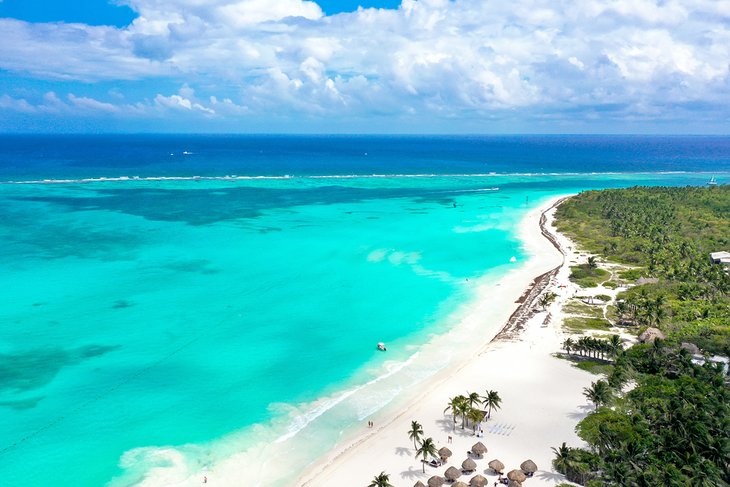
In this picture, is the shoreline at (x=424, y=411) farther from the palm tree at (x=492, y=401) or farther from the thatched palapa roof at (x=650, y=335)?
the thatched palapa roof at (x=650, y=335)

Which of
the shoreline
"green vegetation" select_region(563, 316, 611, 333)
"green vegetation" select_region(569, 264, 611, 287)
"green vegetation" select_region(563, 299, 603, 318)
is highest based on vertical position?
"green vegetation" select_region(569, 264, 611, 287)

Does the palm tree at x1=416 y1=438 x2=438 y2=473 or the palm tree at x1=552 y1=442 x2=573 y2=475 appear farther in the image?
the palm tree at x1=416 y1=438 x2=438 y2=473

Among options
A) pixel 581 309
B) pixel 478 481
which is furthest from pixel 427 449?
pixel 581 309

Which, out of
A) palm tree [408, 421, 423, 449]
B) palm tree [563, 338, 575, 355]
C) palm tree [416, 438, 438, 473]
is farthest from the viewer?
palm tree [563, 338, 575, 355]

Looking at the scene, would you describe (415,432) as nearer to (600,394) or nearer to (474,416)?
(474,416)

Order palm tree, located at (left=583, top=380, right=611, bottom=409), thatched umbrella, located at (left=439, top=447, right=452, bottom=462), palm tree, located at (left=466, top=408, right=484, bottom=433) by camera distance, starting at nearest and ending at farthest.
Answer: thatched umbrella, located at (left=439, top=447, right=452, bottom=462)
palm tree, located at (left=466, top=408, right=484, bottom=433)
palm tree, located at (left=583, top=380, right=611, bottom=409)

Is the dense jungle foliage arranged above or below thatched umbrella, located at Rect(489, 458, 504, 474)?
above

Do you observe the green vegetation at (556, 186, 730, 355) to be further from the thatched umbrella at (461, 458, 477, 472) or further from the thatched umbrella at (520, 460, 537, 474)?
the thatched umbrella at (461, 458, 477, 472)

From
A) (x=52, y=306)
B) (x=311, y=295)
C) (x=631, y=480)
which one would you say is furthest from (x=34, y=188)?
(x=631, y=480)

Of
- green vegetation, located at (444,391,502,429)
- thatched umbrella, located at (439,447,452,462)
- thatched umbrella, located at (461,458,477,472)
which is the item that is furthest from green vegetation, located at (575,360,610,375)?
thatched umbrella, located at (439,447,452,462)
